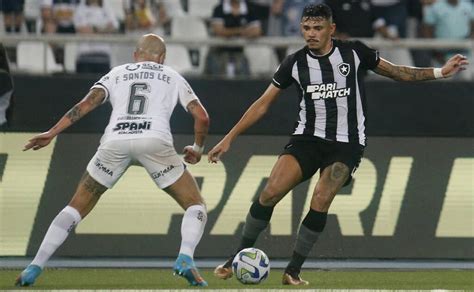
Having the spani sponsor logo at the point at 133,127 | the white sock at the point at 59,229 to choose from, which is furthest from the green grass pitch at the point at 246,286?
the spani sponsor logo at the point at 133,127

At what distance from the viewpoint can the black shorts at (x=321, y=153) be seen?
9.94 metres

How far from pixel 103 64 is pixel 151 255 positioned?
217 cm

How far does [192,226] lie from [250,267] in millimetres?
542

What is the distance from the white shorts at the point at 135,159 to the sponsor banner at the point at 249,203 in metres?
2.97

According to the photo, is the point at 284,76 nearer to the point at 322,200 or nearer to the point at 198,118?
the point at 198,118

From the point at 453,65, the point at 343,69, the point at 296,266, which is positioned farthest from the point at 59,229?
Result: the point at 453,65

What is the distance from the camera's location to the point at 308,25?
→ 9875mm

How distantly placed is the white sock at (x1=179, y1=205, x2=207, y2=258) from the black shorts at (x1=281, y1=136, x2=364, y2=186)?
33.0 inches

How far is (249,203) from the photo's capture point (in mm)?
12859

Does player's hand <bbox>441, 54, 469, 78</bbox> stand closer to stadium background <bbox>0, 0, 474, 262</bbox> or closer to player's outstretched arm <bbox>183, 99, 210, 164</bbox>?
player's outstretched arm <bbox>183, 99, 210, 164</bbox>

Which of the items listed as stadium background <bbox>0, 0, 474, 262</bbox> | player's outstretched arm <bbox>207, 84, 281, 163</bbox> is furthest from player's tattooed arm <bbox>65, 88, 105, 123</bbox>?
stadium background <bbox>0, 0, 474, 262</bbox>

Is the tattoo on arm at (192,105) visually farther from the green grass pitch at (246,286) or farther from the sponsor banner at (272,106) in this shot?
the sponsor banner at (272,106)

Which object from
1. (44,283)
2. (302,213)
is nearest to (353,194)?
(302,213)

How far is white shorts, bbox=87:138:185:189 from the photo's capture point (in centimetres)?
976
